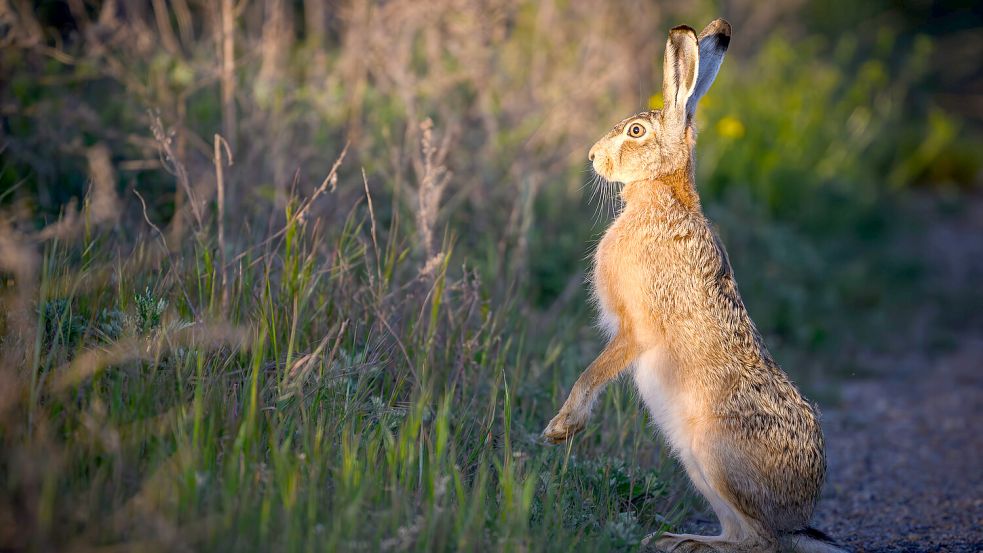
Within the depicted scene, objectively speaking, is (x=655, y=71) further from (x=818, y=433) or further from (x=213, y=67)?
(x=818, y=433)

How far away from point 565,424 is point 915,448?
3.05m

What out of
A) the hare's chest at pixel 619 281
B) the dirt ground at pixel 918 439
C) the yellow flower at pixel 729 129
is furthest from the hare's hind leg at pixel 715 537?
the yellow flower at pixel 729 129

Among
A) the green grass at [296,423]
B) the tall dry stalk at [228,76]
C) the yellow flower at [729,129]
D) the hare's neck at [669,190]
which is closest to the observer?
the green grass at [296,423]

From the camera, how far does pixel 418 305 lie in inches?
175

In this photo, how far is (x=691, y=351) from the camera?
3.91 metres

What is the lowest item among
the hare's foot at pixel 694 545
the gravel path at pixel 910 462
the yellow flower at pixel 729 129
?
the gravel path at pixel 910 462

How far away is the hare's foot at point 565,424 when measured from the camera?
3.83 m

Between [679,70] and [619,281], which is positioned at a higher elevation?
[679,70]

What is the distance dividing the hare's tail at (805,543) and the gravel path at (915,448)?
1.41ft

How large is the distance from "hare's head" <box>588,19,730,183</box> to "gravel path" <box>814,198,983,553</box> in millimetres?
1970

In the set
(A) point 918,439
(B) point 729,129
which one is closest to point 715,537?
(A) point 918,439

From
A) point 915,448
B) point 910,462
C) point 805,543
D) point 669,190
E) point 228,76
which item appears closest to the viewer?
point 805,543

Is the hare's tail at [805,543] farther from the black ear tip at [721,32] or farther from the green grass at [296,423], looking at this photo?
the black ear tip at [721,32]

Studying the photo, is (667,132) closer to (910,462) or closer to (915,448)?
(910,462)
